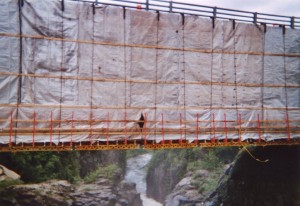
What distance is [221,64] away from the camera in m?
16.1

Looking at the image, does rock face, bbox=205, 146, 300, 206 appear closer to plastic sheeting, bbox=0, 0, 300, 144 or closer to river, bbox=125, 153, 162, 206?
plastic sheeting, bbox=0, 0, 300, 144

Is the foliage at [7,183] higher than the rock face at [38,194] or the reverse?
higher

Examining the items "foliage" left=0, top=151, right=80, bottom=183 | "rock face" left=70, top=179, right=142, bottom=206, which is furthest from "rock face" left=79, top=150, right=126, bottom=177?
"rock face" left=70, top=179, right=142, bottom=206

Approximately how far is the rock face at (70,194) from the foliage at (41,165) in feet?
5.20

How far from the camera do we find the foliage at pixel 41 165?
22594 mm

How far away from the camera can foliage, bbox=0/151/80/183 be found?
2259 cm

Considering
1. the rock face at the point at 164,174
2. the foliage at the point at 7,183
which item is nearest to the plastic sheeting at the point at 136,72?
the foliage at the point at 7,183

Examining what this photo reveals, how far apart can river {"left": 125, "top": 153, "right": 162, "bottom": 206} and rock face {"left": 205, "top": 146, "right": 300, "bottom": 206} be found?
2262cm

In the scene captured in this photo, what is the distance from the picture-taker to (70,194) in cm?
2367

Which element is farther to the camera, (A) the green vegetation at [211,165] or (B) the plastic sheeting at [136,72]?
(A) the green vegetation at [211,165]

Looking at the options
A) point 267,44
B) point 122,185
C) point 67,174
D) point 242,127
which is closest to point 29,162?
point 67,174

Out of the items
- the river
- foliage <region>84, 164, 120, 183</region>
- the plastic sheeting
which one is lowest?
the river

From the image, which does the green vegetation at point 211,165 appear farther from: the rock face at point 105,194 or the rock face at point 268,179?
the rock face at point 268,179

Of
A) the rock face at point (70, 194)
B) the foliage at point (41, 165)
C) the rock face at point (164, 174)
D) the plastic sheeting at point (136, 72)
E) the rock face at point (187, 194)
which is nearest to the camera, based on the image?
the plastic sheeting at point (136, 72)
